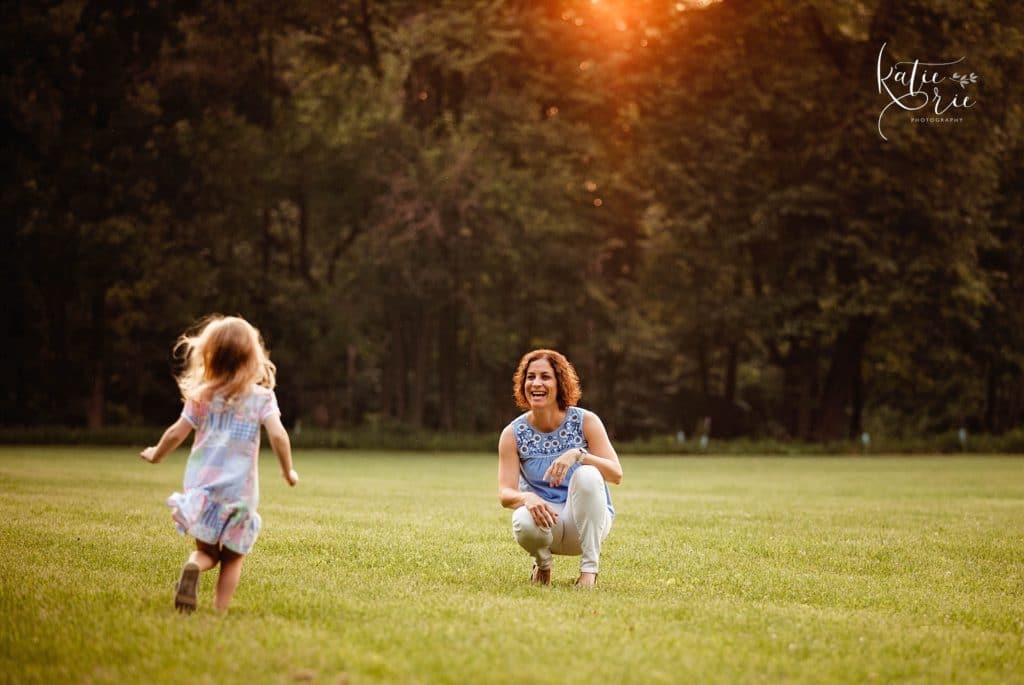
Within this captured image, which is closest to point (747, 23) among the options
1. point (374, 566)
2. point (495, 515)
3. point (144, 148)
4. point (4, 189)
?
point (144, 148)

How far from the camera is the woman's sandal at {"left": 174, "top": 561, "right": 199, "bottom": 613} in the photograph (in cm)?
686

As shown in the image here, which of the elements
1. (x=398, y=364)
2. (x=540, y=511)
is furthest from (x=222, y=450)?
(x=398, y=364)

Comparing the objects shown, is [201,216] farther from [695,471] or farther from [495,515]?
[495,515]

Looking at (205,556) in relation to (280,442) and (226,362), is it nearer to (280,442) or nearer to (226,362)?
(280,442)

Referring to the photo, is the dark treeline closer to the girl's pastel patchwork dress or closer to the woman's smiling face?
the woman's smiling face

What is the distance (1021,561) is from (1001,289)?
3610 cm

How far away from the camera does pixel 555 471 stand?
8547 mm

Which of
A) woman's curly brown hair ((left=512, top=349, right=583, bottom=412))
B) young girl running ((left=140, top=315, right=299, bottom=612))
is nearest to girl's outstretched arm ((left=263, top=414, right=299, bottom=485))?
young girl running ((left=140, top=315, right=299, bottom=612))

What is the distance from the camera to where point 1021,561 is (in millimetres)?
11492

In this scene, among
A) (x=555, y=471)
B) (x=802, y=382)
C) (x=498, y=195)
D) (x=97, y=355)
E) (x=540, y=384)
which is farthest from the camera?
(x=802, y=382)

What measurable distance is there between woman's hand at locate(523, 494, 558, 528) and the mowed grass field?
50 cm

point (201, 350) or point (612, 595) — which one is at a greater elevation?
point (201, 350)

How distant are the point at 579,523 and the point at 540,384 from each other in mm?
1090

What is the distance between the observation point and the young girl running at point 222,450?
6.86 metres
